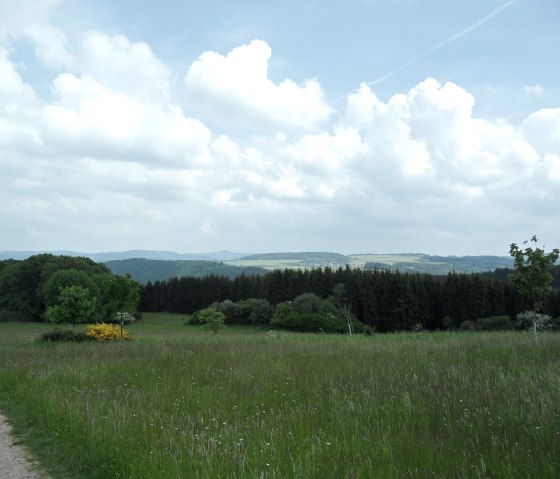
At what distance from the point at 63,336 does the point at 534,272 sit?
90.8 feet

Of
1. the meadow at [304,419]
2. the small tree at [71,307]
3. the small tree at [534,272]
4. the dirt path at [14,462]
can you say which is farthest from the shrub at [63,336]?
the small tree at [534,272]

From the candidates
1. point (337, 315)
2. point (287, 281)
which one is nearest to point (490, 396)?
point (337, 315)

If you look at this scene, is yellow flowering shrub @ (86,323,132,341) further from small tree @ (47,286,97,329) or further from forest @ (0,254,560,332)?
forest @ (0,254,560,332)

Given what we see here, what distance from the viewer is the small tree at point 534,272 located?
2006cm

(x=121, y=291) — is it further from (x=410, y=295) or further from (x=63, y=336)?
(x=410, y=295)

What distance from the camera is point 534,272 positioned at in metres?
20.2

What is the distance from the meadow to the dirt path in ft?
0.74

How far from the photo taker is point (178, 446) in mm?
5867

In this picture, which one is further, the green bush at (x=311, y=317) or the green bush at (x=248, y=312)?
the green bush at (x=248, y=312)

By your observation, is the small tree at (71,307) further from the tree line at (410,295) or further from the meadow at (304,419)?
the tree line at (410,295)

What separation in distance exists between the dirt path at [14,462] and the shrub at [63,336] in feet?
70.7

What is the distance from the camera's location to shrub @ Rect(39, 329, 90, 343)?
91.2 ft

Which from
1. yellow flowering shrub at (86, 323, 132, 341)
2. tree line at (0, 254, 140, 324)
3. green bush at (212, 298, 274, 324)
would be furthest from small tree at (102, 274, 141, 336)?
green bush at (212, 298, 274, 324)

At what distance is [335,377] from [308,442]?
441cm
